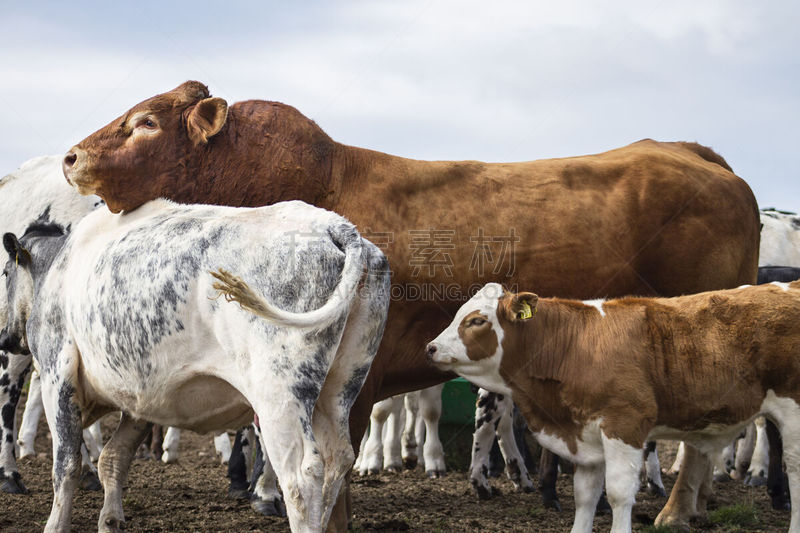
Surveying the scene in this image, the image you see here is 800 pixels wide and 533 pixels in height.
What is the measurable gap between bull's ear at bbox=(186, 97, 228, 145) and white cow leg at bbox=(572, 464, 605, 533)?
135 inches

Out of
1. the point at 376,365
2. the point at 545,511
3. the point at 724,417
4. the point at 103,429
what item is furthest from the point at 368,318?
the point at 103,429

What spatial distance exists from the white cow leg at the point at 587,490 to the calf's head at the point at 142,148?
3450 mm

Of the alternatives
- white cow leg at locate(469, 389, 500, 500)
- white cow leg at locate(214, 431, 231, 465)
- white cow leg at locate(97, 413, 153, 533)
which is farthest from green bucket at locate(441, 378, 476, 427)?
white cow leg at locate(97, 413, 153, 533)

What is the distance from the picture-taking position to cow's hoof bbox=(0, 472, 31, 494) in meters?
8.16

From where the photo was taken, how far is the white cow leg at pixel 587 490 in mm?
6121

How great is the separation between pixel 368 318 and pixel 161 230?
4.53ft

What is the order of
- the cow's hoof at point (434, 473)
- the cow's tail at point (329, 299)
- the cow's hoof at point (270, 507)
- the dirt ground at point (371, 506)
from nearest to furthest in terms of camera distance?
the cow's tail at point (329, 299) → the dirt ground at point (371, 506) → the cow's hoof at point (270, 507) → the cow's hoof at point (434, 473)

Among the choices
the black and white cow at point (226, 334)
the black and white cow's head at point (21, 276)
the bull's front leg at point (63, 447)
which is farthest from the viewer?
the black and white cow's head at point (21, 276)

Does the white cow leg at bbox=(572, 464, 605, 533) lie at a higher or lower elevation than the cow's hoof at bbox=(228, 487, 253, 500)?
Result: higher

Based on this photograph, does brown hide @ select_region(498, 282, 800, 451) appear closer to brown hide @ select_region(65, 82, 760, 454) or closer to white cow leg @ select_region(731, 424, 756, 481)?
brown hide @ select_region(65, 82, 760, 454)

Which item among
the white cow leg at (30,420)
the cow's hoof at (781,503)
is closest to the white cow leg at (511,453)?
the cow's hoof at (781,503)

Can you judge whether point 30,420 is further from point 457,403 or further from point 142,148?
point 457,403

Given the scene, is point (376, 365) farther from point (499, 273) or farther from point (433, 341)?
point (499, 273)

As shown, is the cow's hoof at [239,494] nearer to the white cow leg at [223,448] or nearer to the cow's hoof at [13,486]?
the cow's hoof at [13,486]
